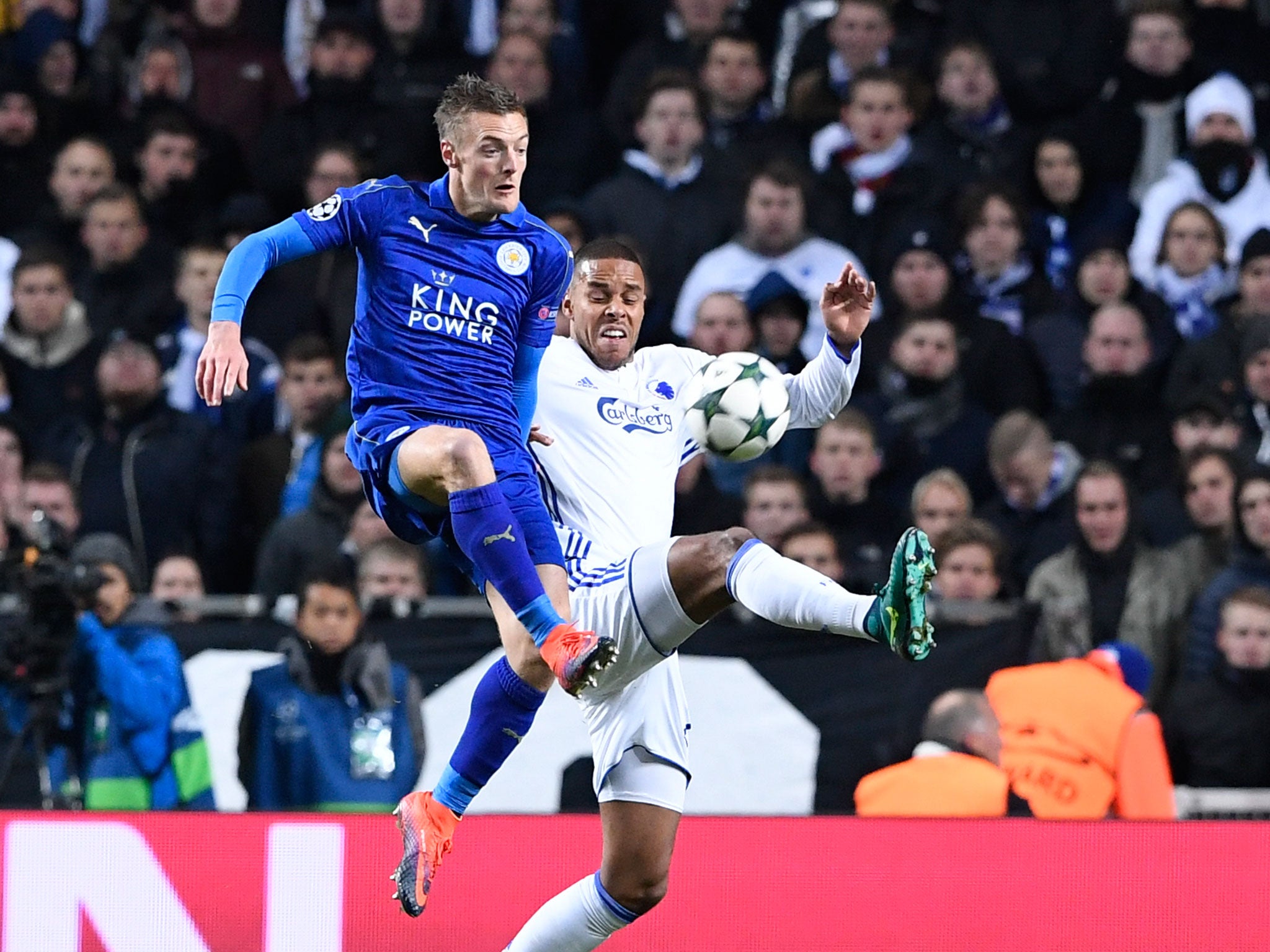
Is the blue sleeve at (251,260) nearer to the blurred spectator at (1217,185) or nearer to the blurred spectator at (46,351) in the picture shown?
the blurred spectator at (46,351)

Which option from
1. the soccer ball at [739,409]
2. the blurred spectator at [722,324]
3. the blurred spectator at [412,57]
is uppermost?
the blurred spectator at [412,57]

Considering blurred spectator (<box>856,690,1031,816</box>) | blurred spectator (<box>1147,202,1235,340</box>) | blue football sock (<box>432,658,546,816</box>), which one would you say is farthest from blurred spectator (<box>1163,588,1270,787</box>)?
blue football sock (<box>432,658,546,816</box>)

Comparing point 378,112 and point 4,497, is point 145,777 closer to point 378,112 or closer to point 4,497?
point 4,497

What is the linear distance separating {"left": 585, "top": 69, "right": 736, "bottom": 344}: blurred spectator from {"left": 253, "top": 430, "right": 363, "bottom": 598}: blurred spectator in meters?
1.80

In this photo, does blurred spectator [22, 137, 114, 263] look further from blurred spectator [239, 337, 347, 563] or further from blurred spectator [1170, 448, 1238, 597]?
blurred spectator [1170, 448, 1238, 597]

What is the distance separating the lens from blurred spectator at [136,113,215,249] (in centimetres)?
1073

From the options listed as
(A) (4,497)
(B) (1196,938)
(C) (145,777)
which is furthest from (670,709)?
(A) (4,497)

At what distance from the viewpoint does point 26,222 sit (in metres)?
11.0

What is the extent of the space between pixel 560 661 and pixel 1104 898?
2.19 metres

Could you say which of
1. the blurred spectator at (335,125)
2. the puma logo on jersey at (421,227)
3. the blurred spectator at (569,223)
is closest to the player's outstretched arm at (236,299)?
the puma logo on jersey at (421,227)

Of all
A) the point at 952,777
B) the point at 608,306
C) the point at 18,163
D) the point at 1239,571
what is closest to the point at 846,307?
the point at 608,306

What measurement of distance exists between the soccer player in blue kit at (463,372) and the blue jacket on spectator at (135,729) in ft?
6.11

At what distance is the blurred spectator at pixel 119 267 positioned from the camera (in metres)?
10.2

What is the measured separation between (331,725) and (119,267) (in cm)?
346
